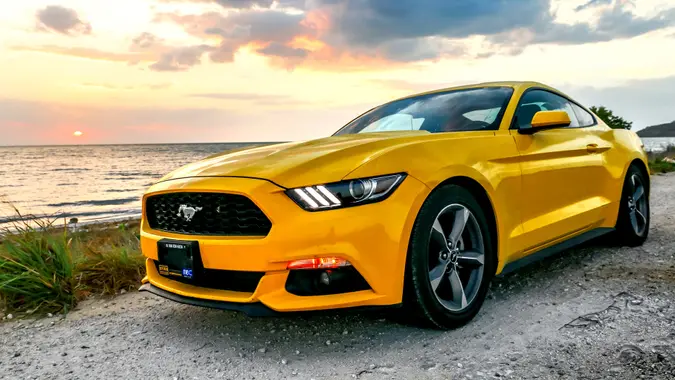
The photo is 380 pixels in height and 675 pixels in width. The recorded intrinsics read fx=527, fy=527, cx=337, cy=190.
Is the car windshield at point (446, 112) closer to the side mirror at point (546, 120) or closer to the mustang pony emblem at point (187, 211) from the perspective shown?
the side mirror at point (546, 120)

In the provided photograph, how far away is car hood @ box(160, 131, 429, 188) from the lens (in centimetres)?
254

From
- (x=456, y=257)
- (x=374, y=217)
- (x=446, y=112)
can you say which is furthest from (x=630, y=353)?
(x=446, y=112)

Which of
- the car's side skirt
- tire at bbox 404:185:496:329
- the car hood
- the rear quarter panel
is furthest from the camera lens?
the rear quarter panel

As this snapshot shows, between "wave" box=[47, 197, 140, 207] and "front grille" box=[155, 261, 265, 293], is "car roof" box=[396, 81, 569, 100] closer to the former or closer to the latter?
"front grille" box=[155, 261, 265, 293]

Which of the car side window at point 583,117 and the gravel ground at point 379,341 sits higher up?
the car side window at point 583,117

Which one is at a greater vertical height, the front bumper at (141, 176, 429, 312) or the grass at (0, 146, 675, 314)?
the front bumper at (141, 176, 429, 312)

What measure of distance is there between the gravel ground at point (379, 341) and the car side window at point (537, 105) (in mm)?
1186

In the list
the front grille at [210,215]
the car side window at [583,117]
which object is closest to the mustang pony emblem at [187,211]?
the front grille at [210,215]

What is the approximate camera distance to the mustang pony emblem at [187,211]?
2.73 m

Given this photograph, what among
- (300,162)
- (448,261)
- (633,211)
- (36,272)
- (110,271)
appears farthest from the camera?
(633,211)

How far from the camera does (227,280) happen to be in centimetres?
268

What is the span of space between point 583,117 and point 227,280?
348 cm

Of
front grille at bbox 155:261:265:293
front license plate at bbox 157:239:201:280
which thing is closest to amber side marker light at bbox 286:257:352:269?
front grille at bbox 155:261:265:293

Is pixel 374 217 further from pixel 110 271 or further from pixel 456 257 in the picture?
pixel 110 271
